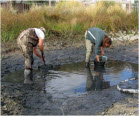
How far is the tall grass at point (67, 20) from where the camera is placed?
451 inches

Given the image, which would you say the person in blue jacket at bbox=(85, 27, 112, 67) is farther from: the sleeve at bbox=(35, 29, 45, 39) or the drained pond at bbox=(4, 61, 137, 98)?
the sleeve at bbox=(35, 29, 45, 39)

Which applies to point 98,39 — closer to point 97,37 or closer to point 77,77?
point 97,37

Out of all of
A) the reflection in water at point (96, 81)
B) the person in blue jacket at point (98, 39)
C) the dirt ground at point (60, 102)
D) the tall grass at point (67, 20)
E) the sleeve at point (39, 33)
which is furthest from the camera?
the tall grass at point (67, 20)

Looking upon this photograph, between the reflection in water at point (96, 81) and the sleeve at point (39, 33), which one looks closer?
the sleeve at point (39, 33)

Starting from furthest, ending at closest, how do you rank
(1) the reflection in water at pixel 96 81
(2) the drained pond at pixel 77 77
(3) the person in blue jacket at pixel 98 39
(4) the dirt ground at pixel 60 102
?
1. (3) the person in blue jacket at pixel 98 39
2. (1) the reflection in water at pixel 96 81
3. (2) the drained pond at pixel 77 77
4. (4) the dirt ground at pixel 60 102

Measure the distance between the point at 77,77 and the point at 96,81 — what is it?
0.63 meters

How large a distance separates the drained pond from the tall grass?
431 centimetres

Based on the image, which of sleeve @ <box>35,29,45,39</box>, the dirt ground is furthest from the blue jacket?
sleeve @ <box>35,29,45,39</box>

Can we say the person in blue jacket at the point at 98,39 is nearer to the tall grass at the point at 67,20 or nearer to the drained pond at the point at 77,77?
the drained pond at the point at 77,77

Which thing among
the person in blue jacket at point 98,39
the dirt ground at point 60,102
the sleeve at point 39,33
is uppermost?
the sleeve at point 39,33

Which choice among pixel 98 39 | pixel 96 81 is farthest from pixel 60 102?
pixel 98 39

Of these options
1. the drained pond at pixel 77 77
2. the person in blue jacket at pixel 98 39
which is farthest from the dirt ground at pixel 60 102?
the person in blue jacket at pixel 98 39

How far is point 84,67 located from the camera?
A: 26.2 feet

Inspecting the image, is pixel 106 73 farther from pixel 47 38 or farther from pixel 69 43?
pixel 47 38
